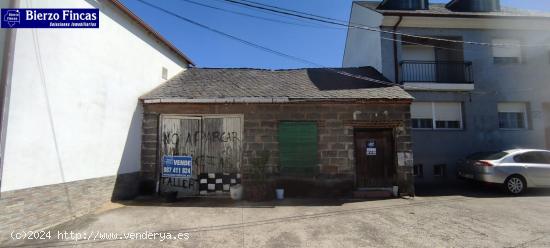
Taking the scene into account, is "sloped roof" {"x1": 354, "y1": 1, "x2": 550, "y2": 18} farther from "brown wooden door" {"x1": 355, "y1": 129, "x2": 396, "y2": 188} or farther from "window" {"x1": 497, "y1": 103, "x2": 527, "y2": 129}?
"brown wooden door" {"x1": 355, "y1": 129, "x2": 396, "y2": 188}

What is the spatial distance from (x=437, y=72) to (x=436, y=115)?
2098mm

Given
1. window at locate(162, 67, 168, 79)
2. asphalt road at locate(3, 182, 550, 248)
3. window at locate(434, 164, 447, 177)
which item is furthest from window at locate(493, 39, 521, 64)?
window at locate(162, 67, 168, 79)

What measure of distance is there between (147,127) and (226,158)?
270cm

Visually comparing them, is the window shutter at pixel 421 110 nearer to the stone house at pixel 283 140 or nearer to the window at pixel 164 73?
the stone house at pixel 283 140

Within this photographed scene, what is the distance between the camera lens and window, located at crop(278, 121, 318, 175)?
31.0 feet

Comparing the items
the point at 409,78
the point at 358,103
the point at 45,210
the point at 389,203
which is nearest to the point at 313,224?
the point at 389,203

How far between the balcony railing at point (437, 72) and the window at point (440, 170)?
3.64 m

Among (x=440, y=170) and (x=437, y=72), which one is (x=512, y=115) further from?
(x=440, y=170)

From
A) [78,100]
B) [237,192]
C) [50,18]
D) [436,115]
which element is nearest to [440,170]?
[436,115]

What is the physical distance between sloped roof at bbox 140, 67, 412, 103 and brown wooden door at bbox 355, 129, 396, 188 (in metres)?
1.26

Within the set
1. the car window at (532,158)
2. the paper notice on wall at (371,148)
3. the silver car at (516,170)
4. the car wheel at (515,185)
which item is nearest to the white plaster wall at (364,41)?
the paper notice on wall at (371,148)

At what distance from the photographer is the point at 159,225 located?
6.23 meters

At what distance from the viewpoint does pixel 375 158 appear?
9.73 m

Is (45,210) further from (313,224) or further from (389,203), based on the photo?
(389,203)
